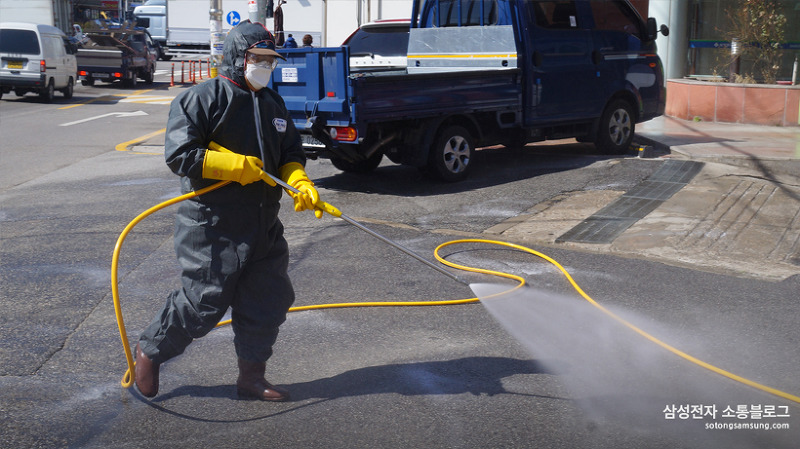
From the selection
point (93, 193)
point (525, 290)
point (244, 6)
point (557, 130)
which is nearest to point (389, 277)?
point (525, 290)

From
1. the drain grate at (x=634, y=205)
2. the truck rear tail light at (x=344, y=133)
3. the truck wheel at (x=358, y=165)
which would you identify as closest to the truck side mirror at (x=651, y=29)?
the drain grate at (x=634, y=205)

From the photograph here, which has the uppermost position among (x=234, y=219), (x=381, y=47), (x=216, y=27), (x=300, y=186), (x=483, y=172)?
(x=216, y=27)

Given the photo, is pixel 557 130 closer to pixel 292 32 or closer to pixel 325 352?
pixel 325 352

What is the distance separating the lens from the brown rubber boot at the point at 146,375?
4.09m

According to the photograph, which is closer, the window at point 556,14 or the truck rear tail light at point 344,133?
the truck rear tail light at point 344,133

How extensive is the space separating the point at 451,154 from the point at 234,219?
6.38 metres

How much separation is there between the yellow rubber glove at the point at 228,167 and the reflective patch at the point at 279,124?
337mm

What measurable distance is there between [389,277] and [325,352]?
5.30ft

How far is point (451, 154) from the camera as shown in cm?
1018

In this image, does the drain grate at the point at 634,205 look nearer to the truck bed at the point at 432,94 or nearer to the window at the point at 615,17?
the truck bed at the point at 432,94

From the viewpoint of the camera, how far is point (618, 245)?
7301 millimetres

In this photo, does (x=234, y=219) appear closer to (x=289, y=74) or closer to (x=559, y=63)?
Answer: (x=289, y=74)

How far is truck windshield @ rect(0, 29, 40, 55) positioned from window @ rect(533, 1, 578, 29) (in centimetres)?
1514

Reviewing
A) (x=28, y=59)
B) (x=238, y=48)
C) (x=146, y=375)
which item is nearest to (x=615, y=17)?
(x=238, y=48)
